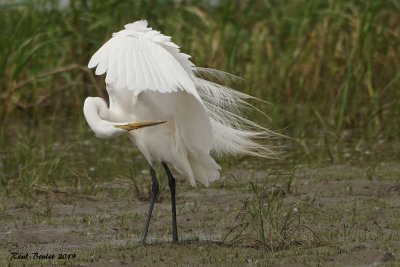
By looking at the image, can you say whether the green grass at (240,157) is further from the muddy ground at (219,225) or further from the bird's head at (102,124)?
the bird's head at (102,124)

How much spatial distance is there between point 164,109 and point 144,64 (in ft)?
1.82

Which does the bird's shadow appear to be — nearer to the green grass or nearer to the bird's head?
the green grass

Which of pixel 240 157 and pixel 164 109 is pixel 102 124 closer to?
pixel 164 109

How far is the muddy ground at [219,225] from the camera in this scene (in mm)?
5176

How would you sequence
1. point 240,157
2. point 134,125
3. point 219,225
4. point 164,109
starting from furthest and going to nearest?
point 240,157, point 219,225, point 164,109, point 134,125

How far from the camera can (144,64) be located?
5.26 meters

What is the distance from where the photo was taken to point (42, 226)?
20.6 feet

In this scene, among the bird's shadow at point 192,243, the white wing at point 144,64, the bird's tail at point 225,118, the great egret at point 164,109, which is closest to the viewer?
the white wing at point 144,64

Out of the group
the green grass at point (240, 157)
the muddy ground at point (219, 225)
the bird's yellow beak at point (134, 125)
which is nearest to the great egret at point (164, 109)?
the bird's yellow beak at point (134, 125)

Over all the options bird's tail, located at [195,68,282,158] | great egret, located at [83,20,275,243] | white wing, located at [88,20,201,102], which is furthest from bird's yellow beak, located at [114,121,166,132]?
bird's tail, located at [195,68,282,158]

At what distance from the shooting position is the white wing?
511 centimetres

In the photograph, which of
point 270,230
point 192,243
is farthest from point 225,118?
point 270,230

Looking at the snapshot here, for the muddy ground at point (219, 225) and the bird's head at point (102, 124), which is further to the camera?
the bird's head at point (102, 124)

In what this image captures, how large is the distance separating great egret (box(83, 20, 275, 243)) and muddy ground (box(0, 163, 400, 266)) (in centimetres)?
30
